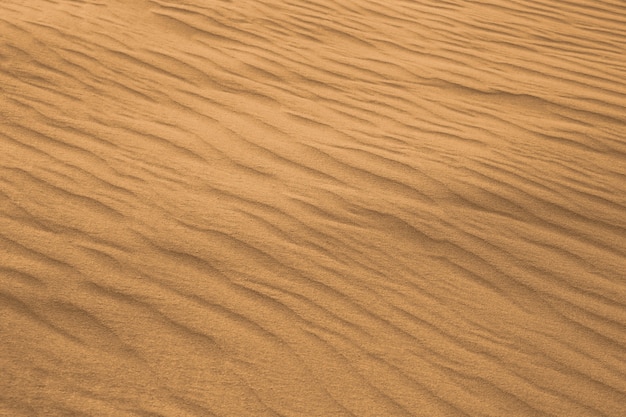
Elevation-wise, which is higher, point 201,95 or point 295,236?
point 201,95

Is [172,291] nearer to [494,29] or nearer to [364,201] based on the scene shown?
[364,201]

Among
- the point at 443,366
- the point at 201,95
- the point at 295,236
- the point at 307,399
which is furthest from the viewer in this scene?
the point at 201,95

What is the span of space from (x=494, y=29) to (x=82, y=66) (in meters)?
2.98

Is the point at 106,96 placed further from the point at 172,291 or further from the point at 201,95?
the point at 172,291

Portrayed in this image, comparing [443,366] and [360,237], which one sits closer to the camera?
[443,366]

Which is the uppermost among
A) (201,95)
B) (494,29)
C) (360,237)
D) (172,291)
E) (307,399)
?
(494,29)

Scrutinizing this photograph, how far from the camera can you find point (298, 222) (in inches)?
116

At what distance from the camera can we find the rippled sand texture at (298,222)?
2279 millimetres

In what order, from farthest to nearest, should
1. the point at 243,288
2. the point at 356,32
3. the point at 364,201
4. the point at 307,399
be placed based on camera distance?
the point at 356,32, the point at 364,201, the point at 243,288, the point at 307,399

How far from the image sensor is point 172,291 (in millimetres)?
2523

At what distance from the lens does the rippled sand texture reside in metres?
2.28

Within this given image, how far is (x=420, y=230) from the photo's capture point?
9.87ft

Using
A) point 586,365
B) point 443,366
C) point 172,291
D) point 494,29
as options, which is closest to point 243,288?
point 172,291

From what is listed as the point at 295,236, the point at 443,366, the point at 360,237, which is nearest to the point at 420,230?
the point at 360,237
